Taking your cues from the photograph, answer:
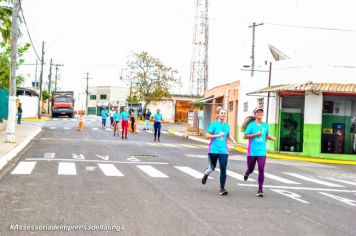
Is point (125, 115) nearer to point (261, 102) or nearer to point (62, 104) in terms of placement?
point (261, 102)

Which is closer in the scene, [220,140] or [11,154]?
[220,140]

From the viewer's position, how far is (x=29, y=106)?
68.1 meters

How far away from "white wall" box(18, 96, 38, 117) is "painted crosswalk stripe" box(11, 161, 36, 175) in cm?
5009

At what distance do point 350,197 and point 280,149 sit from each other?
1745cm

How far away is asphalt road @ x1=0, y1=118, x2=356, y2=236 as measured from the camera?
779 cm

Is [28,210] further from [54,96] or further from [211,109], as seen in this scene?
[54,96]

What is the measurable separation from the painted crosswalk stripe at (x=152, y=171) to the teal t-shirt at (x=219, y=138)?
9.93 feet

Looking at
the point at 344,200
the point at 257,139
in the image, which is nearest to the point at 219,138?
the point at 257,139

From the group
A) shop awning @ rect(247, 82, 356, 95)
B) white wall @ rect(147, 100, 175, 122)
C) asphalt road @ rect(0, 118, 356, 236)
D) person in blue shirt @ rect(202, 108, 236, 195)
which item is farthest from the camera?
white wall @ rect(147, 100, 175, 122)

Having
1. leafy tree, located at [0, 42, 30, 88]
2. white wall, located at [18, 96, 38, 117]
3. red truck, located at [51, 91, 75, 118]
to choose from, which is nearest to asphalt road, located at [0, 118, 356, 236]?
leafy tree, located at [0, 42, 30, 88]

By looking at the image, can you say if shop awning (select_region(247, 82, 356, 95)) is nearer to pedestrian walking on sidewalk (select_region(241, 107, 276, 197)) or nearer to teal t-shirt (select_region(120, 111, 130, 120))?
teal t-shirt (select_region(120, 111, 130, 120))

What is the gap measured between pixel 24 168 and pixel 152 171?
3405 millimetres

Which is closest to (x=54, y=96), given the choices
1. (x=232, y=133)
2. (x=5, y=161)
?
(x=232, y=133)

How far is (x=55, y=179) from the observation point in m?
12.6
